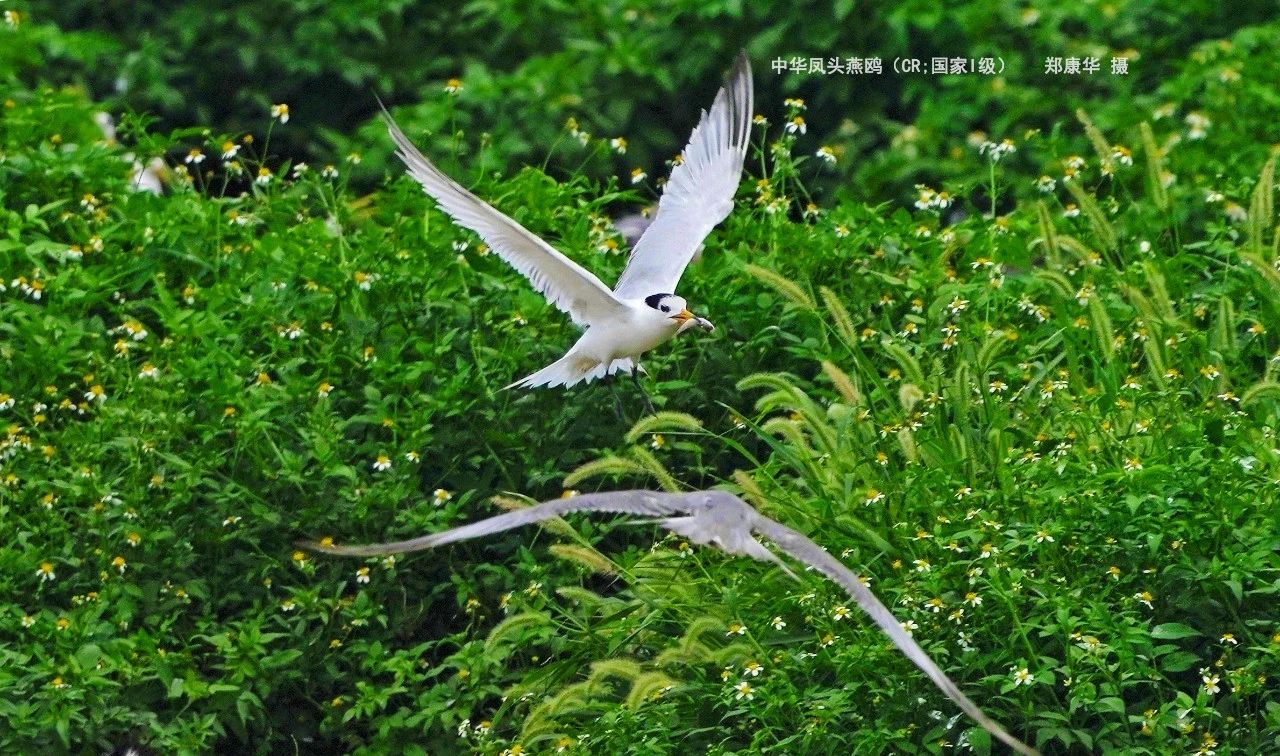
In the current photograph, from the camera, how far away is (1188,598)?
4668mm

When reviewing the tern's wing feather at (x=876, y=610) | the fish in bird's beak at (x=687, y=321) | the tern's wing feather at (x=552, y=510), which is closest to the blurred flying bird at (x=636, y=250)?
the fish in bird's beak at (x=687, y=321)

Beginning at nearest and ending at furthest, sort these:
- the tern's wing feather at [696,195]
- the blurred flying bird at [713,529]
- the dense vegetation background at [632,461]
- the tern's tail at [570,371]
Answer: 1. the blurred flying bird at [713,529]
2. the dense vegetation background at [632,461]
3. the tern's tail at [570,371]
4. the tern's wing feather at [696,195]

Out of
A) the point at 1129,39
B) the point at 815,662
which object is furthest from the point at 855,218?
the point at 1129,39

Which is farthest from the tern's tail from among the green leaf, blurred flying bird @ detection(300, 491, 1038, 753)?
the green leaf

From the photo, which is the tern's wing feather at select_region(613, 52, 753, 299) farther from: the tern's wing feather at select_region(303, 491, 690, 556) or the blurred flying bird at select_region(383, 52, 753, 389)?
the tern's wing feather at select_region(303, 491, 690, 556)

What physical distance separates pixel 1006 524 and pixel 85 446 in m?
2.39

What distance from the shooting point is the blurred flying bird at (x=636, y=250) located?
17.7 feet

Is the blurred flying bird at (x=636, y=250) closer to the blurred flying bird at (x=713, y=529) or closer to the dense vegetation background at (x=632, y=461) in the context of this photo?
the dense vegetation background at (x=632, y=461)

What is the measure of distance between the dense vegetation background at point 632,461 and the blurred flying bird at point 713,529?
0.77ft

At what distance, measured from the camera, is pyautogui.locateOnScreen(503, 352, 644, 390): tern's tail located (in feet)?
18.8

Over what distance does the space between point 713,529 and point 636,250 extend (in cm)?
143

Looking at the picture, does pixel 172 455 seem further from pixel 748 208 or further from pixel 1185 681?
pixel 1185 681

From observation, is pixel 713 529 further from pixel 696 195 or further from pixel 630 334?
pixel 696 195

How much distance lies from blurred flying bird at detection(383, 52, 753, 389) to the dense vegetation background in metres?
0.22
